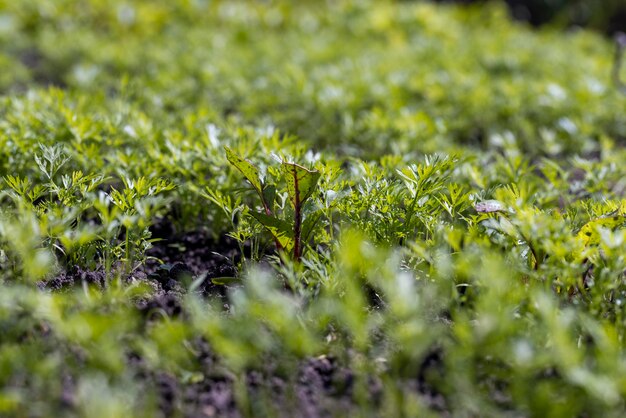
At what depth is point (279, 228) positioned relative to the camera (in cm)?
209

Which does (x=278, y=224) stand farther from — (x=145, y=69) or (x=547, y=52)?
(x=547, y=52)

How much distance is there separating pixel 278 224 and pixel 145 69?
3048 millimetres

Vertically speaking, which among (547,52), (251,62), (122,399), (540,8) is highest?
(122,399)

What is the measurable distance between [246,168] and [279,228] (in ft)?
0.71

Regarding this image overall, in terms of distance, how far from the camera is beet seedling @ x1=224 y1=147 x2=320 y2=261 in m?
2.02

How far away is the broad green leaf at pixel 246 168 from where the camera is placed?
82.3 inches

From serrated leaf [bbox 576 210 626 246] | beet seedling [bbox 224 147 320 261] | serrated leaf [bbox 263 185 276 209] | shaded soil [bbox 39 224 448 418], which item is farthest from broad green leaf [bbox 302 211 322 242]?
serrated leaf [bbox 576 210 626 246]

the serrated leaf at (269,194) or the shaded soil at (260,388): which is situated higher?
the serrated leaf at (269,194)

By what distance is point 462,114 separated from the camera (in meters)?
4.14

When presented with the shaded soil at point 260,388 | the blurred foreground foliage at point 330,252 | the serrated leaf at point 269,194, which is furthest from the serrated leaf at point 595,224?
the serrated leaf at point 269,194

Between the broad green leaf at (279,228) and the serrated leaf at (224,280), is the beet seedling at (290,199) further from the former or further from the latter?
the serrated leaf at (224,280)

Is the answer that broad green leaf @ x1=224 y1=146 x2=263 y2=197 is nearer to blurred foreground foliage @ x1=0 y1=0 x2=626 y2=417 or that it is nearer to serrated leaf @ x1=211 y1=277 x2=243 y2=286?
blurred foreground foliage @ x1=0 y1=0 x2=626 y2=417

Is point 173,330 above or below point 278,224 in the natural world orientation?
above

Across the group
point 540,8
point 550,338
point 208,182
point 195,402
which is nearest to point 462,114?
point 208,182
